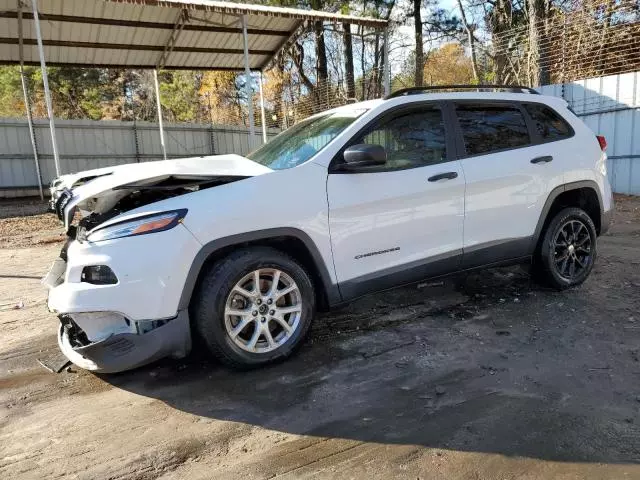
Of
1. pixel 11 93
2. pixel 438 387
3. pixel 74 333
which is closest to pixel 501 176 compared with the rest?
pixel 438 387

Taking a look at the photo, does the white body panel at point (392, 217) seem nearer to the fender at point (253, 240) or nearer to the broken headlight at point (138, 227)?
the fender at point (253, 240)

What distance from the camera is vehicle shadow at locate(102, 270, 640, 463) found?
107 inches

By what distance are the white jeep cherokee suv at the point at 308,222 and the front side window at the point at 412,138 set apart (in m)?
0.01

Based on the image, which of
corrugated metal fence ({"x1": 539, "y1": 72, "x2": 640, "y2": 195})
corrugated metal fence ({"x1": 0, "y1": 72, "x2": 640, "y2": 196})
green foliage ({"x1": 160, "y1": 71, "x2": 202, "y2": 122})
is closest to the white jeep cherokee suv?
corrugated metal fence ({"x1": 539, "y1": 72, "x2": 640, "y2": 195})

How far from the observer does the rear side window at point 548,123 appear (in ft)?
15.6

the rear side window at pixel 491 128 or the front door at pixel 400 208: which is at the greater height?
the rear side window at pixel 491 128

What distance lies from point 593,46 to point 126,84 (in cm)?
2996

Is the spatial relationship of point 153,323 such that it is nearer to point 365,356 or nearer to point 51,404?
point 51,404

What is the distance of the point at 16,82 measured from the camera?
3073 centimetres

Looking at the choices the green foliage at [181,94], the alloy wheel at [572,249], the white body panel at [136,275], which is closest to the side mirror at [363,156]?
the white body panel at [136,275]

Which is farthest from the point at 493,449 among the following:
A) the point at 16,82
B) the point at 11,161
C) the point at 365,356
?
the point at 16,82

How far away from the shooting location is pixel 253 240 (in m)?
3.42

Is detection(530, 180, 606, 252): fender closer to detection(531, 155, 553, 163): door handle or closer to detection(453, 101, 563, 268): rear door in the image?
detection(453, 101, 563, 268): rear door

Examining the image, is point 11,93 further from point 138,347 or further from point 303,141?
point 138,347
